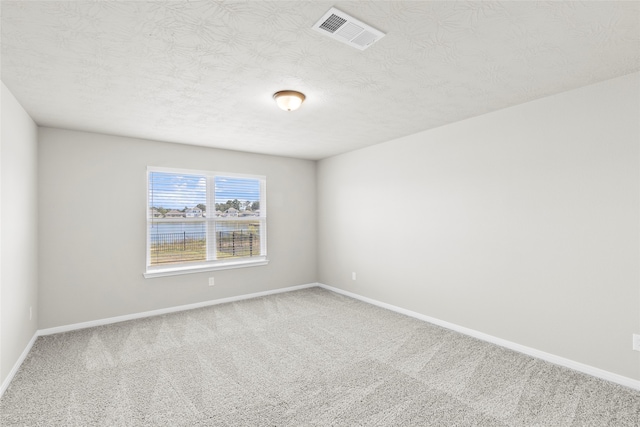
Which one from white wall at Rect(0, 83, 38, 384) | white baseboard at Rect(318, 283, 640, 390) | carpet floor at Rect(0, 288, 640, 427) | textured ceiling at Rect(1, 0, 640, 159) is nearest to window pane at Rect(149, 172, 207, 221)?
textured ceiling at Rect(1, 0, 640, 159)

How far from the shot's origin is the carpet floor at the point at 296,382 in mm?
2107

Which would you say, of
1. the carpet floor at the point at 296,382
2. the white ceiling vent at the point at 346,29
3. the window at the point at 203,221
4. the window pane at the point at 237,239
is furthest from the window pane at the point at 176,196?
the white ceiling vent at the point at 346,29

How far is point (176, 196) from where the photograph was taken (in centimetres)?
452

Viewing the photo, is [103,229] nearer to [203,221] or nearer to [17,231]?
[17,231]

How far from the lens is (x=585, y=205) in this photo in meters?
2.67

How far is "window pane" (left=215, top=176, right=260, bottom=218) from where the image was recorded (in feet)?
16.1

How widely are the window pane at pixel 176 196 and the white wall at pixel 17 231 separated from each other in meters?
1.23

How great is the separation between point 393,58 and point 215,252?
12.5 feet

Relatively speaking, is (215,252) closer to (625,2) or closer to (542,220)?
(542,220)

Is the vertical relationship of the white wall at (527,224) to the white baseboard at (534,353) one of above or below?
above

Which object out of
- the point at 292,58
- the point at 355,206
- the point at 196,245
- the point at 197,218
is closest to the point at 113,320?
the point at 196,245

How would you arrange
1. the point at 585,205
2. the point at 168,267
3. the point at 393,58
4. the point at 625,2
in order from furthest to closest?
the point at 168,267, the point at 585,205, the point at 393,58, the point at 625,2

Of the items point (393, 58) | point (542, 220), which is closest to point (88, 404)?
point (393, 58)

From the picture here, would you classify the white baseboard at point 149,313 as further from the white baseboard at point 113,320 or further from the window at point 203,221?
the window at point 203,221
